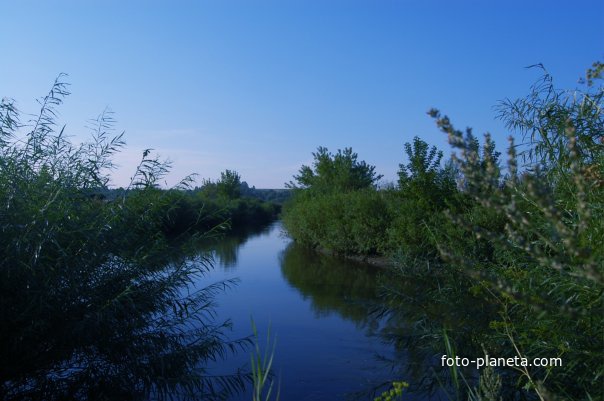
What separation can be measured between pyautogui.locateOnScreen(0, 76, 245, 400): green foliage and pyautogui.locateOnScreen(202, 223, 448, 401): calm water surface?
5.02 ft

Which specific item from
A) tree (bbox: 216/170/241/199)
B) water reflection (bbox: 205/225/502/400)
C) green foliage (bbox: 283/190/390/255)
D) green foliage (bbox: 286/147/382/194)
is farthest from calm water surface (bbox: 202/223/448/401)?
tree (bbox: 216/170/241/199)

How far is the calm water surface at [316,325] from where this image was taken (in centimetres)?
920

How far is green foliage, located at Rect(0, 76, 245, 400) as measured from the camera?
6887 millimetres

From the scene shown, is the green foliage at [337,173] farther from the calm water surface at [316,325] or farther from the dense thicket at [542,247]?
the dense thicket at [542,247]

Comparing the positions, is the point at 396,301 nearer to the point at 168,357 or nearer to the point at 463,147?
the point at 168,357

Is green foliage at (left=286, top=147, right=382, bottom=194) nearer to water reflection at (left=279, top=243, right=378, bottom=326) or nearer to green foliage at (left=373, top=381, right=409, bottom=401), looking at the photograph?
water reflection at (left=279, top=243, right=378, bottom=326)

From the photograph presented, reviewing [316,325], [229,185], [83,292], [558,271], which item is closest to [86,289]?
[83,292]

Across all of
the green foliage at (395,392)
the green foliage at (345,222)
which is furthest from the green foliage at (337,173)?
the green foliage at (395,392)

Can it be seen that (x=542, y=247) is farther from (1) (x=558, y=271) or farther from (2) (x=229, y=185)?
(2) (x=229, y=185)

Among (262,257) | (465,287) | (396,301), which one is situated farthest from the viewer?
(262,257)

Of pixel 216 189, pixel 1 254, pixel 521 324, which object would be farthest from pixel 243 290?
pixel 216 189

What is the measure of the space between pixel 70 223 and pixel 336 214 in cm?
2210

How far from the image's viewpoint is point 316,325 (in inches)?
526

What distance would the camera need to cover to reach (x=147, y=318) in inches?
311
